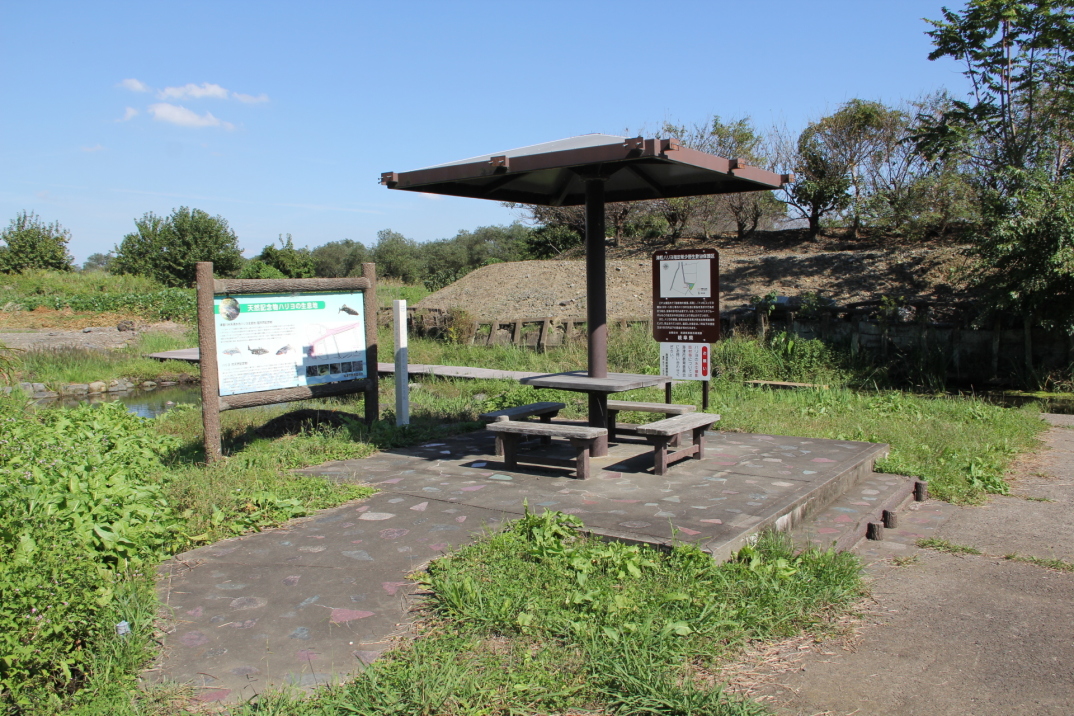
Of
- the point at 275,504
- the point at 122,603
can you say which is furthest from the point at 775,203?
the point at 122,603

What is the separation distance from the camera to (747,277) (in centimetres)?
1675

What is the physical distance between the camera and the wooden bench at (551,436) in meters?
5.86

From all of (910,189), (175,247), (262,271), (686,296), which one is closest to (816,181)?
(910,189)

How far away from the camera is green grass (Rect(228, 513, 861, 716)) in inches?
Result: 110

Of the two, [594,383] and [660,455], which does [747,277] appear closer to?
[594,383]

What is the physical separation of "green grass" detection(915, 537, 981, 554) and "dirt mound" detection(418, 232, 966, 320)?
9807 millimetres

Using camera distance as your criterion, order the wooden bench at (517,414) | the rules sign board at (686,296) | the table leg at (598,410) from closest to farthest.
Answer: the wooden bench at (517,414)
the table leg at (598,410)
the rules sign board at (686,296)

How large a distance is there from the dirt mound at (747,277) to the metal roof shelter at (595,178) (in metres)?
7.69

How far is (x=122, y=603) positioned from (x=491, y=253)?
2214 inches

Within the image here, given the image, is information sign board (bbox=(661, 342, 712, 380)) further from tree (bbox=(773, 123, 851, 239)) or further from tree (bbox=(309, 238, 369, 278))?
tree (bbox=(309, 238, 369, 278))

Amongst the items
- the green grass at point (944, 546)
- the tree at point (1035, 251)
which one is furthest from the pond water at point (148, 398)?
the tree at point (1035, 251)

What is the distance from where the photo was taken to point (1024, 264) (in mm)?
10672

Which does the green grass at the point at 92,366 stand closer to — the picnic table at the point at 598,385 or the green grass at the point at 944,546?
the picnic table at the point at 598,385

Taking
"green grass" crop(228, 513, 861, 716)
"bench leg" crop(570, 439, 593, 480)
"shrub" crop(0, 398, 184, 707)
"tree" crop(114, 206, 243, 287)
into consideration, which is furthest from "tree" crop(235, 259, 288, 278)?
"green grass" crop(228, 513, 861, 716)
